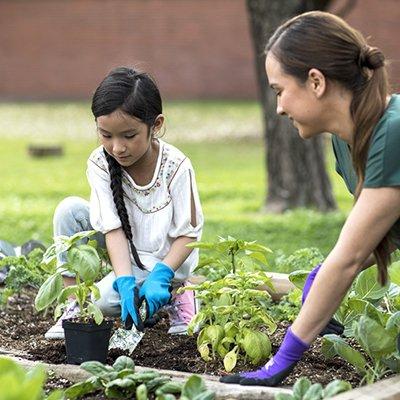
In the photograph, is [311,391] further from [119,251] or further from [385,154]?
[119,251]

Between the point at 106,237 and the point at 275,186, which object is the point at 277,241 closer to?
the point at 275,186

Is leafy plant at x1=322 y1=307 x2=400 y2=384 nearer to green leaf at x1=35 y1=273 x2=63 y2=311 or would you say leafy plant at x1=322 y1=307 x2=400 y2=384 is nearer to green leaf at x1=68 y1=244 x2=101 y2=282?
green leaf at x1=68 y1=244 x2=101 y2=282

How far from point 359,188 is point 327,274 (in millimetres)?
296

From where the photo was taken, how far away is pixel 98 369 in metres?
3.13

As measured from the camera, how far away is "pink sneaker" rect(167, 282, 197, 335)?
401 cm

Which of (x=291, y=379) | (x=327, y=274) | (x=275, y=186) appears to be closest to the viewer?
(x=327, y=274)

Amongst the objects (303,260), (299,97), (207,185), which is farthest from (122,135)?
(207,185)

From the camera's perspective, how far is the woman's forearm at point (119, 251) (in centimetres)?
377

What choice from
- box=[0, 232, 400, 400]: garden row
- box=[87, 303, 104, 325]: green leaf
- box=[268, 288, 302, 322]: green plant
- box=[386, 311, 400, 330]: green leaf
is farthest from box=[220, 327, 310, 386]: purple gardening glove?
box=[268, 288, 302, 322]: green plant

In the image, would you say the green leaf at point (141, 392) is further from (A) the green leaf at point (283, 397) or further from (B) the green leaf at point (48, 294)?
(B) the green leaf at point (48, 294)

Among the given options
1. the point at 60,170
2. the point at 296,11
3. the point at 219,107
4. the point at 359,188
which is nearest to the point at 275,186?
the point at 296,11

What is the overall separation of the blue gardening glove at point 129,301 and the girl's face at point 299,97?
933mm

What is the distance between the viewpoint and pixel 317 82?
299 cm

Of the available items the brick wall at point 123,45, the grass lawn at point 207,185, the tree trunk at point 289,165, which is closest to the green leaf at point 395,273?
the grass lawn at point 207,185
